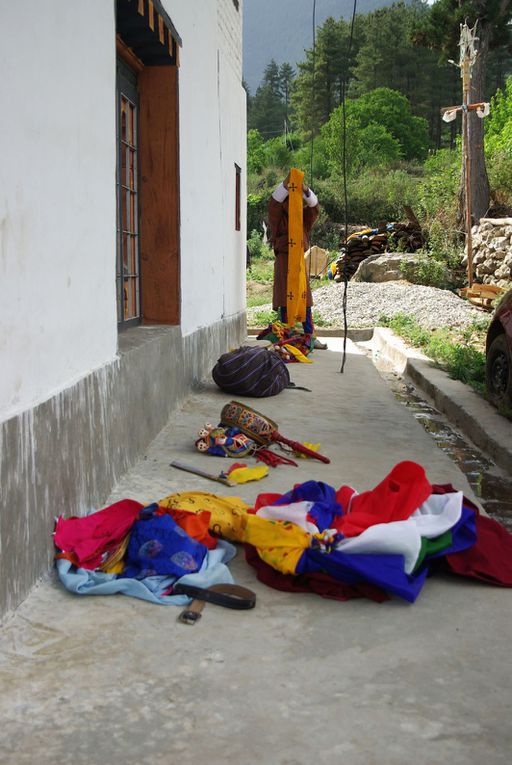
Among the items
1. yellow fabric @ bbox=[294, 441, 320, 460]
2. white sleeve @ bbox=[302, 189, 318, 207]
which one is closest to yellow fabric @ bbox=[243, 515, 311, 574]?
yellow fabric @ bbox=[294, 441, 320, 460]

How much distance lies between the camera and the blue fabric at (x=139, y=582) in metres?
2.90

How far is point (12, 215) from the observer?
104 inches

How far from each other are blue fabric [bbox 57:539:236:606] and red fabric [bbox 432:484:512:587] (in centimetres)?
94

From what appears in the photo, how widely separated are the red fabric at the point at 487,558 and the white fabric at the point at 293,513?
1.88 ft

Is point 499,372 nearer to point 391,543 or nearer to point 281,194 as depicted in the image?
point 391,543

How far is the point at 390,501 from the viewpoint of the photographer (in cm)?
339

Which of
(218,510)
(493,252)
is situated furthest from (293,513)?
(493,252)

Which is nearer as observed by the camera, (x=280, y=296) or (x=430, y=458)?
(x=430, y=458)

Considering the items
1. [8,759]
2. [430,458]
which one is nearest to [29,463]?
[8,759]

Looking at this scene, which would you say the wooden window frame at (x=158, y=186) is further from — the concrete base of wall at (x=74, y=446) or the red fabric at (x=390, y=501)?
the red fabric at (x=390, y=501)

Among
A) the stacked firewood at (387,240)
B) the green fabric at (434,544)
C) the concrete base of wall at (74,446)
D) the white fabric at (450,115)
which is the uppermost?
the white fabric at (450,115)

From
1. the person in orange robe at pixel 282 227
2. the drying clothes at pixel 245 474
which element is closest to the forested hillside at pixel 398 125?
the person in orange robe at pixel 282 227

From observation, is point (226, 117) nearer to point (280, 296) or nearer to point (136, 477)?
point (280, 296)

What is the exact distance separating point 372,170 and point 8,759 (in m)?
41.4
